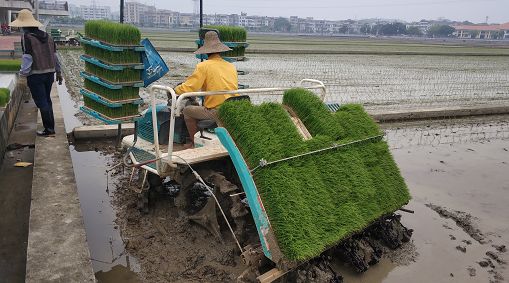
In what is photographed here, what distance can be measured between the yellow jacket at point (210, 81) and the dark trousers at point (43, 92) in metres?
2.71

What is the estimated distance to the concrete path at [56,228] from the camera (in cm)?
303

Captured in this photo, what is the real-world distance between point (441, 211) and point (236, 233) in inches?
109

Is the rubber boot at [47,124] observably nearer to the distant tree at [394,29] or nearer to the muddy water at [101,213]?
the muddy water at [101,213]

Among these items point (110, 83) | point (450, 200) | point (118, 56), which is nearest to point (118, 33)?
point (118, 56)

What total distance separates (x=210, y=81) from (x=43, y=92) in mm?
3066

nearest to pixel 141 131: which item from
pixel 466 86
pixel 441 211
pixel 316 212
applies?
pixel 316 212

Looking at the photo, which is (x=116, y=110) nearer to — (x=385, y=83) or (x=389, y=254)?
(x=389, y=254)

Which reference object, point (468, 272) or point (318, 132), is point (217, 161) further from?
point (468, 272)

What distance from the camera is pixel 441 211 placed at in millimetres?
5125

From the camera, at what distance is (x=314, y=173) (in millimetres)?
3682

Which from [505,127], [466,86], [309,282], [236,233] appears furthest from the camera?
[466,86]

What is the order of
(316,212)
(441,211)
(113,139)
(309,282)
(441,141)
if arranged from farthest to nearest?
(441,141), (113,139), (441,211), (316,212), (309,282)

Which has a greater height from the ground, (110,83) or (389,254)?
(110,83)

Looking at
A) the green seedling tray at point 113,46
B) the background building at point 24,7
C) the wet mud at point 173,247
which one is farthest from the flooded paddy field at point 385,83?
the background building at point 24,7
